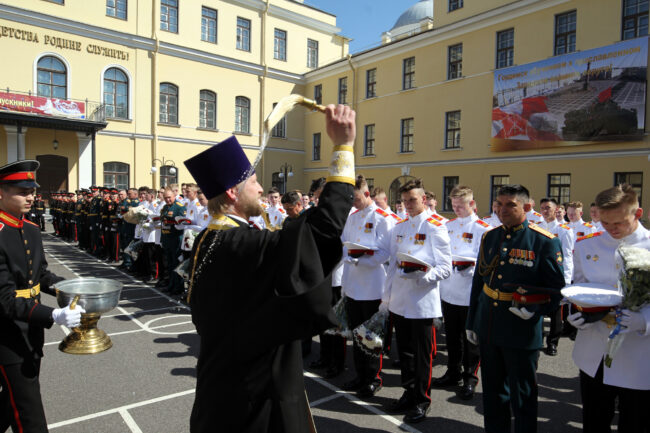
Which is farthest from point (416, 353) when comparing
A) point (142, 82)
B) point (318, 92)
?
point (318, 92)

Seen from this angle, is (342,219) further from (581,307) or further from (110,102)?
(110,102)

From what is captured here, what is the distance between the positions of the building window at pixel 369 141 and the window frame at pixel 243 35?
10.5 m

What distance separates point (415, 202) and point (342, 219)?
3.16m

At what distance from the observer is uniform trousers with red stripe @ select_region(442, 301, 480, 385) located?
501 cm

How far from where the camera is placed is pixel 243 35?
98.0 feet

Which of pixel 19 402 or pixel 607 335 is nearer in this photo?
pixel 19 402

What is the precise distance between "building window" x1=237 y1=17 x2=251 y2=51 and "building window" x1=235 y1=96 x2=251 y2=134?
11.8ft

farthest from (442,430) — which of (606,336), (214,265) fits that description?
(214,265)

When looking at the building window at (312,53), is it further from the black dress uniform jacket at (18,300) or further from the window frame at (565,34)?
the black dress uniform jacket at (18,300)

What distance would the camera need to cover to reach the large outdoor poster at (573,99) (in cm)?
1591

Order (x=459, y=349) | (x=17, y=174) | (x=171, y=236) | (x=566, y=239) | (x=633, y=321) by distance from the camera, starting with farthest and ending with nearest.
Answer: (x=171, y=236) < (x=566, y=239) < (x=459, y=349) < (x=17, y=174) < (x=633, y=321)

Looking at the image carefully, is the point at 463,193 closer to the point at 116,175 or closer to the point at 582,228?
the point at 582,228

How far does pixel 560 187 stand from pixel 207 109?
21.6m

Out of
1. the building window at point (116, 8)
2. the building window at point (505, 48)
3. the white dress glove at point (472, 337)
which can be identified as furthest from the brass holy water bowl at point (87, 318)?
the building window at point (116, 8)
